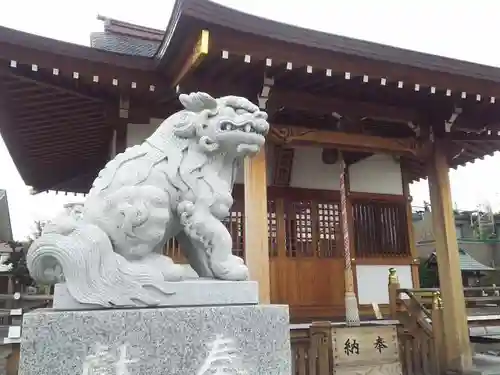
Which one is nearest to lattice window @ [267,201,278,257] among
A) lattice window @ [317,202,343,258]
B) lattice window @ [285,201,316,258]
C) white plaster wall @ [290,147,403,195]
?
lattice window @ [285,201,316,258]

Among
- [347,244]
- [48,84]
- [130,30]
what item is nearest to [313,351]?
[347,244]

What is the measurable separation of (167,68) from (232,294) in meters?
3.78

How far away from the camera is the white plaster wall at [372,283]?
7.70 m

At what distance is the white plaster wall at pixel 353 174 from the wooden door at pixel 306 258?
437mm

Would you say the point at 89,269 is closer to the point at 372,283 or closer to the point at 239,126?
the point at 239,126

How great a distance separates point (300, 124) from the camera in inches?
263

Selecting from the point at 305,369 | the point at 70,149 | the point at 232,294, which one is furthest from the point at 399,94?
the point at 70,149

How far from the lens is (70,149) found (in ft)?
27.0

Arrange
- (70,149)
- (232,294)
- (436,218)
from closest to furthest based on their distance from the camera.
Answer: (232,294) < (436,218) < (70,149)

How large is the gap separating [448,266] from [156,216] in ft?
17.4

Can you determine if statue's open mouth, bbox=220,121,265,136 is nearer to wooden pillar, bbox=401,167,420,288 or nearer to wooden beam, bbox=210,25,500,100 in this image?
wooden beam, bbox=210,25,500,100

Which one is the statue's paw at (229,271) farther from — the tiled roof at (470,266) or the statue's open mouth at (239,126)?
the tiled roof at (470,266)

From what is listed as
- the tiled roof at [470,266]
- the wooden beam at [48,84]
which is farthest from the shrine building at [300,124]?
the tiled roof at [470,266]

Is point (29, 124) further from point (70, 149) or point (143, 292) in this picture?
point (143, 292)
